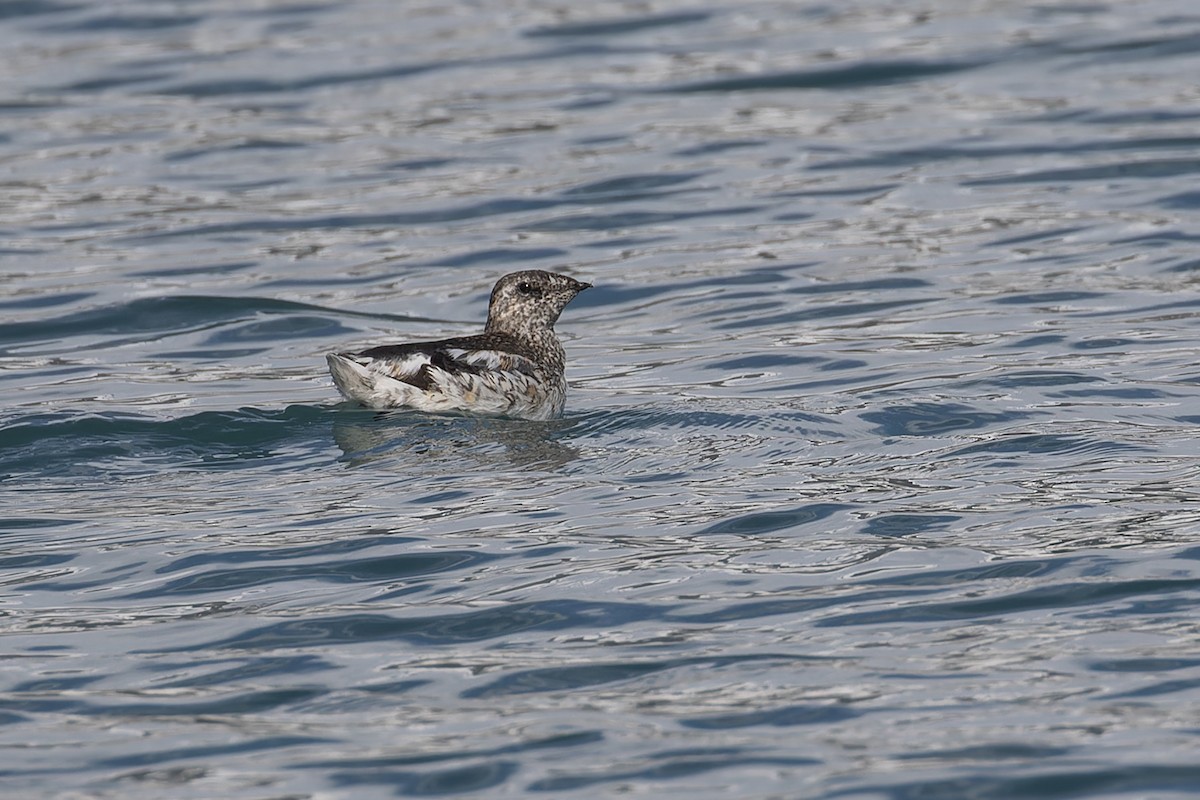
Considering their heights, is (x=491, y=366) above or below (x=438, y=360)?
below

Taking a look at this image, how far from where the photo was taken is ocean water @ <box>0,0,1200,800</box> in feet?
21.9

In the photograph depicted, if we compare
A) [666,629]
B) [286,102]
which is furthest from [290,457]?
[286,102]

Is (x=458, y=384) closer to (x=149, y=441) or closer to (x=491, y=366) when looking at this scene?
(x=491, y=366)

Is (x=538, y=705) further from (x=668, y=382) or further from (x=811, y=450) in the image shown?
(x=668, y=382)

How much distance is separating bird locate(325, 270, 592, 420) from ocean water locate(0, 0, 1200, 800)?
247mm

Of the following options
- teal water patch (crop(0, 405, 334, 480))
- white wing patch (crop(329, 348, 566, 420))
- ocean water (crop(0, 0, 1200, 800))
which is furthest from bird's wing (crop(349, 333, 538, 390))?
teal water patch (crop(0, 405, 334, 480))

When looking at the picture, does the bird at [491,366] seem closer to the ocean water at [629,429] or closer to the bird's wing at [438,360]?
the bird's wing at [438,360]

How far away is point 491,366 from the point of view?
37.2ft

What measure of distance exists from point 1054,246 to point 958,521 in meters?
6.91

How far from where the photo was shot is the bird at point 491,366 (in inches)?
427

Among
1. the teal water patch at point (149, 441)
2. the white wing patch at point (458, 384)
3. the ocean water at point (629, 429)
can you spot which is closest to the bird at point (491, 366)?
the white wing patch at point (458, 384)

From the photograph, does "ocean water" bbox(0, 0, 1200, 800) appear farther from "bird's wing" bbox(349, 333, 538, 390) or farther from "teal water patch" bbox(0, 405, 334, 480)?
"bird's wing" bbox(349, 333, 538, 390)

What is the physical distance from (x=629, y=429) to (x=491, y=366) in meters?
0.90

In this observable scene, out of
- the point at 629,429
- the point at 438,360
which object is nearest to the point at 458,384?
the point at 438,360
